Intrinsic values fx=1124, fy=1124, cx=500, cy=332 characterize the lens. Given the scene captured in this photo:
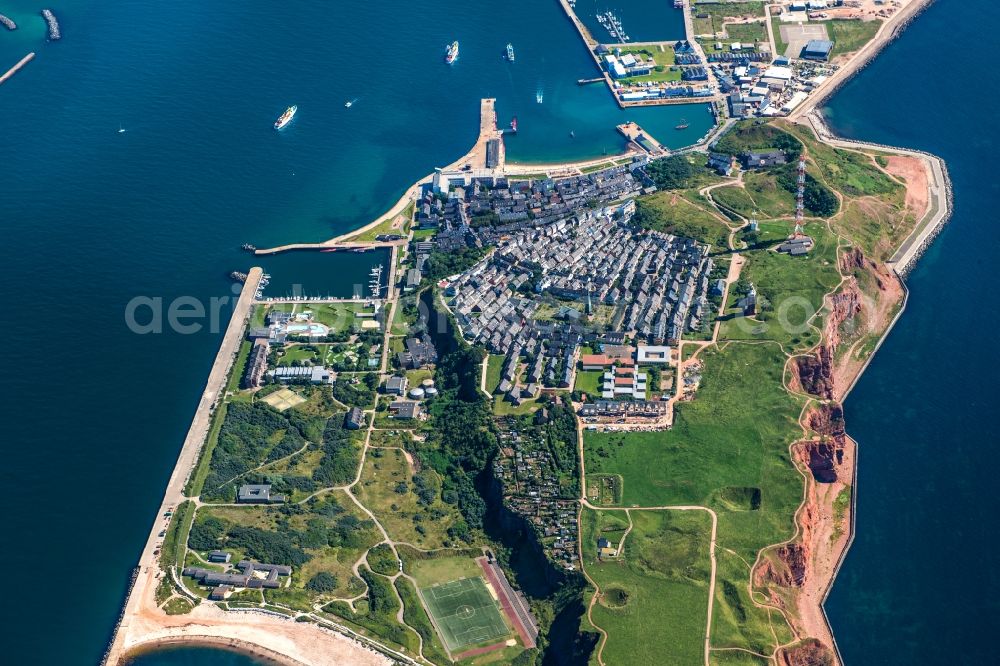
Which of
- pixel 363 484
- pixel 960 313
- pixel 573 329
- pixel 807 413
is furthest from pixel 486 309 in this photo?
pixel 960 313

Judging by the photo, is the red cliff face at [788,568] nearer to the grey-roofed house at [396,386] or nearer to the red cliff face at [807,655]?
the red cliff face at [807,655]

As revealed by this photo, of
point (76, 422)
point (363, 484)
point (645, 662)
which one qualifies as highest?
point (76, 422)

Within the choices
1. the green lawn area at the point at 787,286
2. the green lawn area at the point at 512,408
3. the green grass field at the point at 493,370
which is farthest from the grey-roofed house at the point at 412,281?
the green lawn area at the point at 787,286

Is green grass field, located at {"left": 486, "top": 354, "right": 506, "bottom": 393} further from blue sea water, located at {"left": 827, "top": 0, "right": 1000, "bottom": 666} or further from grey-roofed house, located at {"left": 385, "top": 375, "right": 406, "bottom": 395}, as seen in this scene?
blue sea water, located at {"left": 827, "top": 0, "right": 1000, "bottom": 666}

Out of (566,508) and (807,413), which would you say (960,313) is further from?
(566,508)

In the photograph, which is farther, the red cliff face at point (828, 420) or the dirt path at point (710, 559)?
the red cliff face at point (828, 420)

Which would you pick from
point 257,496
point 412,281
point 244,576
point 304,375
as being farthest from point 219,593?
point 412,281

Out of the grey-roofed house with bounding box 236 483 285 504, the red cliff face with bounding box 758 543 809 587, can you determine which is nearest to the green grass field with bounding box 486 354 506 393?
the grey-roofed house with bounding box 236 483 285 504
